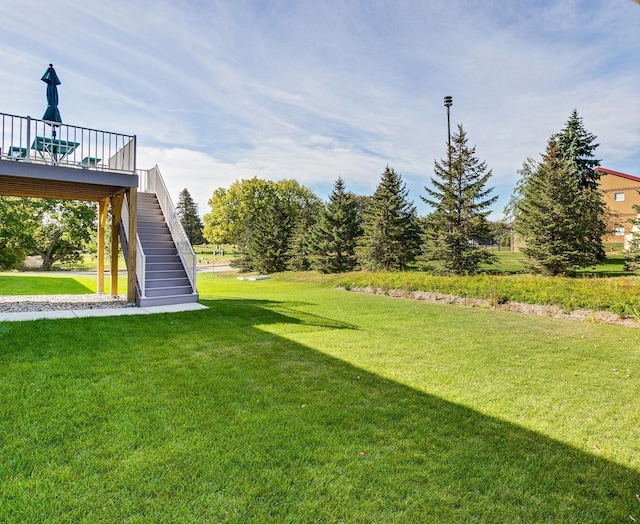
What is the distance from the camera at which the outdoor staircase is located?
31.0 feet

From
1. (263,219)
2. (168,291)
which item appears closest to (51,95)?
(168,291)

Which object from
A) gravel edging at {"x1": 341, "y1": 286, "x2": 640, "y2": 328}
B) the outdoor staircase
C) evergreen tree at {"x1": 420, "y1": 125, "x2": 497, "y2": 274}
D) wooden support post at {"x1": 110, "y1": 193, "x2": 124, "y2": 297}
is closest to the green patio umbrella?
wooden support post at {"x1": 110, "y1": 193, "x2": 124, "y2": 297}

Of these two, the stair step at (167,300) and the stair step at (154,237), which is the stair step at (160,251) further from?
the stair step at (167,300)

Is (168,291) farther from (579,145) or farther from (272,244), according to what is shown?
(579,145)

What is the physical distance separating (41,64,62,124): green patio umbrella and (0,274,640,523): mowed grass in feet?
18.6

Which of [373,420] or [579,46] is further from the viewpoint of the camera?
[579,46]

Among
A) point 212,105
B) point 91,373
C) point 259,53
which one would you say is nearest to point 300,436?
point 91,373

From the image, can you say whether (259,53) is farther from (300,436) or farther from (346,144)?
(300,436)

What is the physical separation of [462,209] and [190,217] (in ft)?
195

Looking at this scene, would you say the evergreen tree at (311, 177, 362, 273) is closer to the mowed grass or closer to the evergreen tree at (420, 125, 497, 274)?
the evergreen tree at (420, 125, 497, 274)

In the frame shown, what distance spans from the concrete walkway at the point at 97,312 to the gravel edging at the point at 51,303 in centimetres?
54

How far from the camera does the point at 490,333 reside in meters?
7.36

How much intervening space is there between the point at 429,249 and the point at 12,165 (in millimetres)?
16079

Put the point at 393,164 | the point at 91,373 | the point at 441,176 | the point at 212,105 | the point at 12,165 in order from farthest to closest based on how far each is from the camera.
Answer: the point at 393,164 → the point at 441,176 → the point at 212,105 → the point at 12,165 → the point at 91,373
